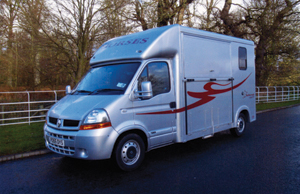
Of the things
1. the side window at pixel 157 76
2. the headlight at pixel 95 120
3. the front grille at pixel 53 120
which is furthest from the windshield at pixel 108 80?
the front grille at pixel 53 120

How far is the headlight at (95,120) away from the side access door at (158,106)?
0.69m

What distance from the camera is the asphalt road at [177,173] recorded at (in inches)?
165

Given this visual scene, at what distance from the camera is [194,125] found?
6.11 m

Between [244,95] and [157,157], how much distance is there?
378cm

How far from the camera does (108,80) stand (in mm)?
5211

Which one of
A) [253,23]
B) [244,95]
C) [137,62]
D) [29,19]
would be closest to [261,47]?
[253,23]

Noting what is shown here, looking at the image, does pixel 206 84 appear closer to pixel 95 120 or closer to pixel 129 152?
pixel 129 152

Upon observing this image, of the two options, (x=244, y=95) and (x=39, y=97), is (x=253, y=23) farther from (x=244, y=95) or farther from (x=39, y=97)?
(x=39, y=97)

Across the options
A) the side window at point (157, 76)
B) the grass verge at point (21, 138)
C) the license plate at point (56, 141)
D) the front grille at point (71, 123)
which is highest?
the side window at point (157, 76)

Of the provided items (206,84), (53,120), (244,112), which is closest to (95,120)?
(53,120)

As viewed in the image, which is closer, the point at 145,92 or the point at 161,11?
the point at 145,92

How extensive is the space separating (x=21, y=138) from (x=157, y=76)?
16.8ft

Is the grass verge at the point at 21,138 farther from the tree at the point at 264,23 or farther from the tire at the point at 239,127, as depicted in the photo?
the tree at the point at 264,23

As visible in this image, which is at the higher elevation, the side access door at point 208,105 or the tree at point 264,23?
the tree at point 264,23
